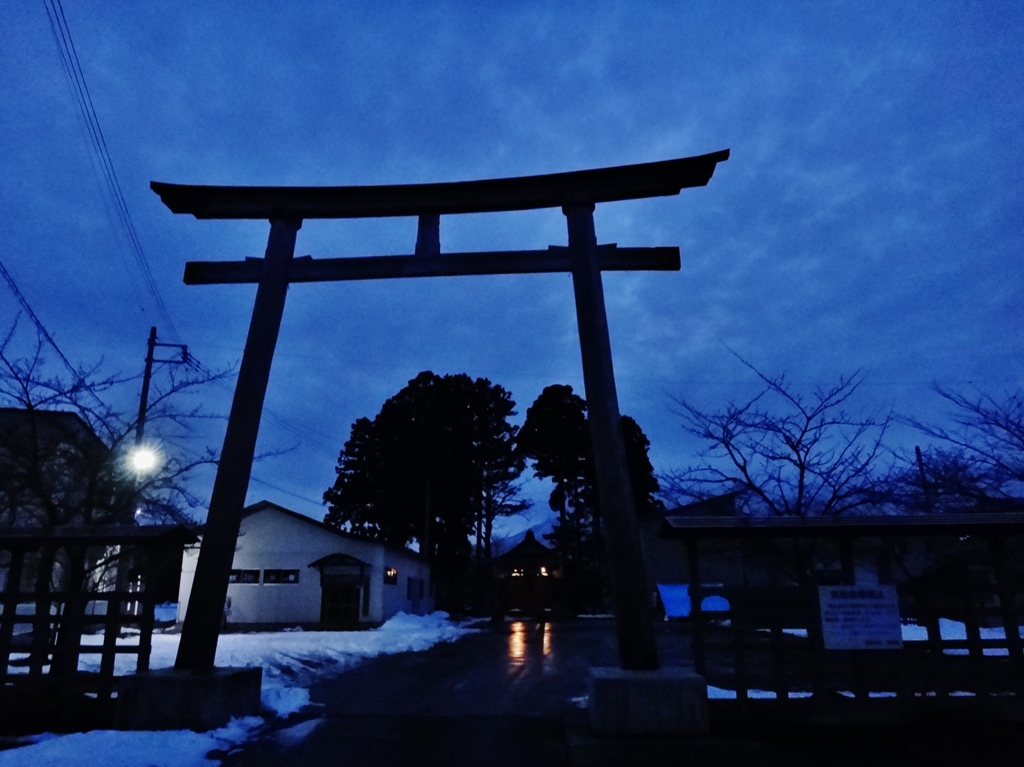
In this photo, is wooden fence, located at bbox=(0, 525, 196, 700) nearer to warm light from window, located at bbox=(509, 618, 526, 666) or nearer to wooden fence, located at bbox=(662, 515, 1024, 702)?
wooden fence, located at bbox=(662, 515, 1024, 702)

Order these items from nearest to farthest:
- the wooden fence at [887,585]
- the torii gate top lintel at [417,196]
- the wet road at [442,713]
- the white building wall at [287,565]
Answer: the wet road at [442,713], the wooden fence at [887,585], the torii gate top lintel at [417,196], the white building wall at [287,565]

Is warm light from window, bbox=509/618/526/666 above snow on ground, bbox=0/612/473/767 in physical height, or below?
below

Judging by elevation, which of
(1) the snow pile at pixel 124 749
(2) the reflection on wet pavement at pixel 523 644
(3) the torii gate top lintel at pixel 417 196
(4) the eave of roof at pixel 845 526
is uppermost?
Answer: (3) the torii gate top lintel at pixel 417 196

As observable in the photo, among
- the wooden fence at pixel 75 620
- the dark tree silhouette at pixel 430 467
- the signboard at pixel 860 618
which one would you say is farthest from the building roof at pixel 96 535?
the dark tree silhouette at pixel 430 467

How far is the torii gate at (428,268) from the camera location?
25.6 feet

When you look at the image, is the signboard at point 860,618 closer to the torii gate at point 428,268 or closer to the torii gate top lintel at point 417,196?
the torii gate at point 428,268

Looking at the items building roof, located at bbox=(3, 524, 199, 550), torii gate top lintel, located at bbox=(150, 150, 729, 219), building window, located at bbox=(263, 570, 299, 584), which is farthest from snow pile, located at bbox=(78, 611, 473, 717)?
torii gate top lintel, located at bbox=(150, 150, 729, 219)

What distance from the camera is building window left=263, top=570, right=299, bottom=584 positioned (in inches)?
1272

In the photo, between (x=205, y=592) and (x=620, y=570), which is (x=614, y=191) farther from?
(x=205, y=592)

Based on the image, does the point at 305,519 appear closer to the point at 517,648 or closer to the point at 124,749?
the point at 517,648

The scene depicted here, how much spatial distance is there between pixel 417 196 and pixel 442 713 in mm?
6926

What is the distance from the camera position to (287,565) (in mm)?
32562

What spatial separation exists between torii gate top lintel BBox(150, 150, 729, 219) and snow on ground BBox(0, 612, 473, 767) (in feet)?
21.4

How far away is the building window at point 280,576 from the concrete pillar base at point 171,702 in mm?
26434
